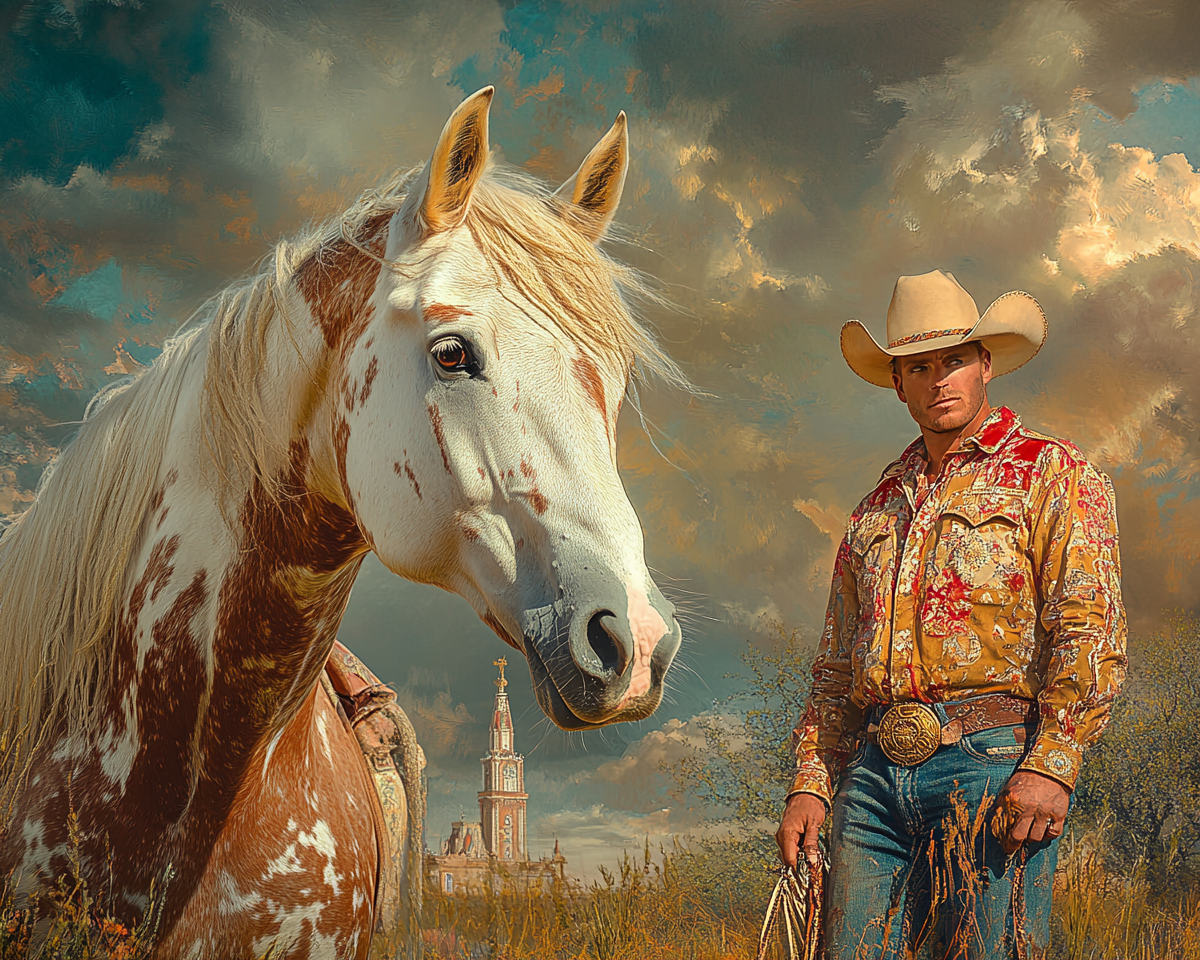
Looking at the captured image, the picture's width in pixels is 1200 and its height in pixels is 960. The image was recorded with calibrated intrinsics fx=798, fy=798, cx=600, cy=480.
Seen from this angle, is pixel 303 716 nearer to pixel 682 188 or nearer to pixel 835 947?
pixel 835 947

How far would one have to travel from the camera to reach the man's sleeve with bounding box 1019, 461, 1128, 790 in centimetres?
125

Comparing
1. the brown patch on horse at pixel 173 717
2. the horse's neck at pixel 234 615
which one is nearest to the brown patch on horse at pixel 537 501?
the horse's neck at pixel 234 615

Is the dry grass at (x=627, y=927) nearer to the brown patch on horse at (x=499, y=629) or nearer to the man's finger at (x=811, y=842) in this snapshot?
the man's finger at (x=811, y=842)

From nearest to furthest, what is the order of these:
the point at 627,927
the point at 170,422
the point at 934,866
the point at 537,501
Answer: the point at 537,501 → the point at 934,866 → the point at 170,422 → the point at 627,927

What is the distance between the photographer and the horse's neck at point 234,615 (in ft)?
4.66

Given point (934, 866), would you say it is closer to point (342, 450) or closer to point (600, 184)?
point (342, 450)

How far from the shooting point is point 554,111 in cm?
1370

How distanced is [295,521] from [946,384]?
1.29 m

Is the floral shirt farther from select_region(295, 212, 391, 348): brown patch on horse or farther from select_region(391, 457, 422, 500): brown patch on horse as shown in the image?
select_region(295, 212, 391, 348): brown patch on horse

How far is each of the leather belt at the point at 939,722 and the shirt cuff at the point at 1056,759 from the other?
0.31ft

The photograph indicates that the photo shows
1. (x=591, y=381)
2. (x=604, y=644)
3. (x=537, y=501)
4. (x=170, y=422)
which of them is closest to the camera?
(x=604, y=644)

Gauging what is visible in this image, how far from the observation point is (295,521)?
4.70 feet

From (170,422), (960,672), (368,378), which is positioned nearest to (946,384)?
(960,672)

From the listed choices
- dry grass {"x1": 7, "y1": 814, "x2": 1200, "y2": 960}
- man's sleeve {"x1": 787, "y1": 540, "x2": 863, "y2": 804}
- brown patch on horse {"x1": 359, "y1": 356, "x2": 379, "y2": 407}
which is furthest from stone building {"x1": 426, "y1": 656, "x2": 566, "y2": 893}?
brown patch on horse {"x1": 359, "y1": 356, "x2": 379, "y2": 407}
